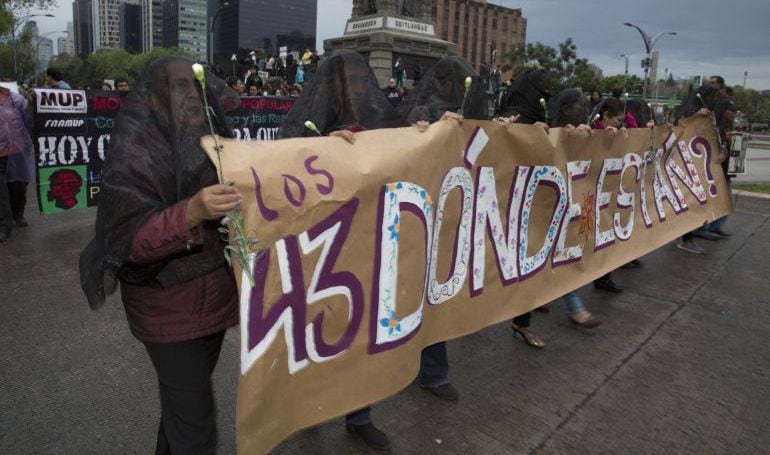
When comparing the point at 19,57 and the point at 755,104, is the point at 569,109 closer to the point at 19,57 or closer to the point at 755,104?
the point at 19,57

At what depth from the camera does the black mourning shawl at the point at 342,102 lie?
9.57 feet

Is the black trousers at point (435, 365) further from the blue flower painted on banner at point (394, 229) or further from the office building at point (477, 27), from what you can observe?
the office building at point (477, 27)

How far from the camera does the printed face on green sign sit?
6695 mm

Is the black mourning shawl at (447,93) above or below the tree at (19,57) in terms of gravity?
below

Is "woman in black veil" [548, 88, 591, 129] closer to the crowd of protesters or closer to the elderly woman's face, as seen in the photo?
the crowd of protesters

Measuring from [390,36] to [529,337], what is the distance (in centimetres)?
2440

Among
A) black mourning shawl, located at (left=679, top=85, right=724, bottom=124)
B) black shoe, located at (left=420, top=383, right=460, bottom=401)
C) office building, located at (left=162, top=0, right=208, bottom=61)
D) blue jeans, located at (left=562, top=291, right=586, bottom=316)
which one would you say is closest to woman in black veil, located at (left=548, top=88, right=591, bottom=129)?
blue jeans, located at (left=562, top=291, right=586, bottom=316)

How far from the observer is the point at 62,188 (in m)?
6.85

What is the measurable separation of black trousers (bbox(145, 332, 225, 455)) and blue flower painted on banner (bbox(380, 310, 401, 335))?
28.3 inches

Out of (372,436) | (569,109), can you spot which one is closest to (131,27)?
(569,109)

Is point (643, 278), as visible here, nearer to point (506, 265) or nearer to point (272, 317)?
point (506, 265)

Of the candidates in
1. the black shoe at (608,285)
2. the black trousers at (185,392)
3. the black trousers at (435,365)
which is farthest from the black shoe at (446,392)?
the black shoe at (608,285)

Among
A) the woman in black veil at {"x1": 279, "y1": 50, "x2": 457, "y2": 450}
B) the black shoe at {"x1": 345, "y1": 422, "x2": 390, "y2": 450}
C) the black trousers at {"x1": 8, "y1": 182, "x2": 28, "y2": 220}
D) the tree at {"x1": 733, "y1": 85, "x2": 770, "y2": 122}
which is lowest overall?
the black shoe at {"x1": 345, "y1": 422, "x2": 390, "y2": 450}

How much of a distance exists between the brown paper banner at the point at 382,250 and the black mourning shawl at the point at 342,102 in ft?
1.23
